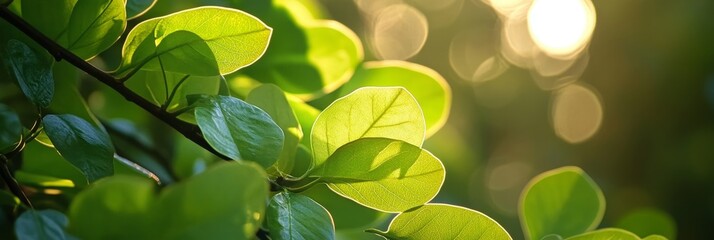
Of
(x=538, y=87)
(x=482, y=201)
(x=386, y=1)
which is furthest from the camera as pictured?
(x=386, y=1)

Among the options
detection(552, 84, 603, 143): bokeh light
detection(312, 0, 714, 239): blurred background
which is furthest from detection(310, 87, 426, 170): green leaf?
detection(552, 84, 603, 143): bokeh light

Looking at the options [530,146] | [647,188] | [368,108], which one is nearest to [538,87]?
[530,146]

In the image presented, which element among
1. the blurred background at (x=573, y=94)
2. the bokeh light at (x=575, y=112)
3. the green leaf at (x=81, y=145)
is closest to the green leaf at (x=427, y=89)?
the green leaf at (x=81, y=145)

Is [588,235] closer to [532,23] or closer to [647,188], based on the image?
[647,188]

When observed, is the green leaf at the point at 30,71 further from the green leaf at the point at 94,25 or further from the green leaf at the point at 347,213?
the green leaf at the point at 347,213

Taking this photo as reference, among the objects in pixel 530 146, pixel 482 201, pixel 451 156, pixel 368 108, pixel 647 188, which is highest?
pixel 368 108

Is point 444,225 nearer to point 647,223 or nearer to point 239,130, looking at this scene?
point 239,130

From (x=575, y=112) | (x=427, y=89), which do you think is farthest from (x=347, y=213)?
(x=575, y=112)
